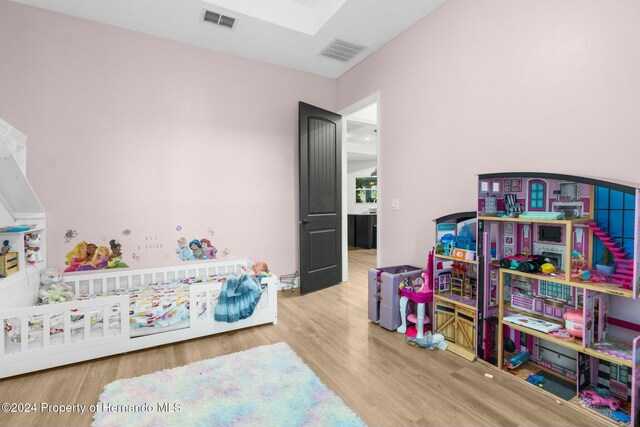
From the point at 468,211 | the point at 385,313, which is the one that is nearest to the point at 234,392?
the point at 385,313

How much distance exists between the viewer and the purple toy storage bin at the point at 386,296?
105 inches

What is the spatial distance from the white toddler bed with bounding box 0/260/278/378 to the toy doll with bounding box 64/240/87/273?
0.11 meters

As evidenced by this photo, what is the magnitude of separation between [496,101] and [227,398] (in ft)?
8.91

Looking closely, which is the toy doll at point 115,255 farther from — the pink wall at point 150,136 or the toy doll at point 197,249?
the toy doll at point 197,249

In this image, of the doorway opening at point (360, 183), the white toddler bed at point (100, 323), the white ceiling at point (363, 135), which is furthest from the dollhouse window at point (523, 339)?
the white ceiling at point (363, 135)

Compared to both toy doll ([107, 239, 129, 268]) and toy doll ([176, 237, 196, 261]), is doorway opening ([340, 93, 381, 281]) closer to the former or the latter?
toy doll ([176, 237, 196, 261])

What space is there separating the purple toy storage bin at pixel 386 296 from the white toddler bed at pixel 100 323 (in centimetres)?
93

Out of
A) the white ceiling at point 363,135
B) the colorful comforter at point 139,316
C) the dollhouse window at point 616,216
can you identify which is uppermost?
the white ceiling at point 363,135

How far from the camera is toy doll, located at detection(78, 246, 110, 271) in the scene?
9.89 ft

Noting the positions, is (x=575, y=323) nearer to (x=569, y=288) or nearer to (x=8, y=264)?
(x=569, y=288)

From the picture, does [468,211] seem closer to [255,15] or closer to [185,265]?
[255,15]

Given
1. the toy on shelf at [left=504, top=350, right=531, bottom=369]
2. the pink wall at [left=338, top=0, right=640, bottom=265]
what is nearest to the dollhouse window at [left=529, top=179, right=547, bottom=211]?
the pink wall at [left=338, top=0, right=640, bottom=265]

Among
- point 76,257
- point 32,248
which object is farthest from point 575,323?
point 32,248

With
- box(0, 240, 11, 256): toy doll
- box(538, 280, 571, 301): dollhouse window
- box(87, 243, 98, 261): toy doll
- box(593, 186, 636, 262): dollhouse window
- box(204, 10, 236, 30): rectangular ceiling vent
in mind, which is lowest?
box(538, 280, 571, 301): dollhouse window
